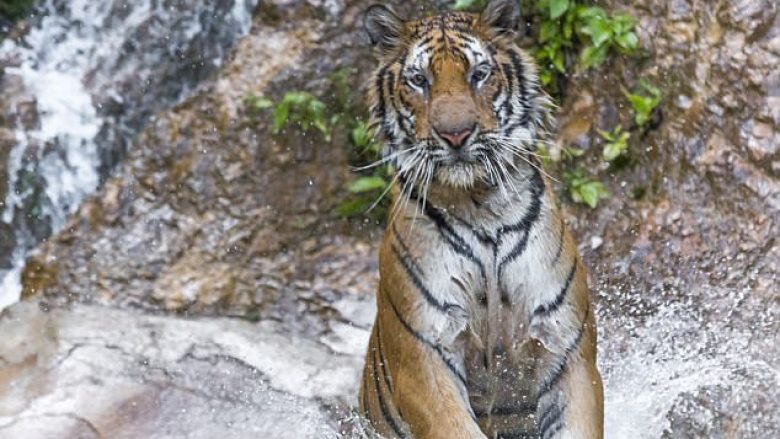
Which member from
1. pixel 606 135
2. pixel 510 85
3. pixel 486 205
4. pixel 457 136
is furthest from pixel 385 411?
pixel 606 135

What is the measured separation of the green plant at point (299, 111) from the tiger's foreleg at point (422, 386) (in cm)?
212

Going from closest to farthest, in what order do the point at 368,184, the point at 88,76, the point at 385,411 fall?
the point at 385,411
the point at 368,184
the point at 88,76

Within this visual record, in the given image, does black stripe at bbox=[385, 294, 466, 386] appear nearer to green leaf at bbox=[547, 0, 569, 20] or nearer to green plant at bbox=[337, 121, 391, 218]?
green plant at bbox=[337, 121, 391, 218]

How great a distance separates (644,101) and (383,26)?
2.01 m

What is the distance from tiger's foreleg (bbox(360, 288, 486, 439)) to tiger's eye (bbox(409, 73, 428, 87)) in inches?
25.5

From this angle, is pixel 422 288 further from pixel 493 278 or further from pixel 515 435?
pixel 515 435

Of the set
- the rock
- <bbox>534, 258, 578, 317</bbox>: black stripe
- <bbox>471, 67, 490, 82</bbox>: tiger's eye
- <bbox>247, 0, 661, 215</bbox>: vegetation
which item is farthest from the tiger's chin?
<bbox>247, 0, 661, 215</bbox>: vegetation

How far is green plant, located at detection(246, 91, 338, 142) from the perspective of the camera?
5551 mm

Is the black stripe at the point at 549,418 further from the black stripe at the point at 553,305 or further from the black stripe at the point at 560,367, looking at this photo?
the black stripe at the point at 553,305

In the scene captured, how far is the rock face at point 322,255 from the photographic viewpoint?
4.47m

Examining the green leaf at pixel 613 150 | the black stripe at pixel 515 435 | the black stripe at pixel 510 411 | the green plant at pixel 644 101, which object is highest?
the green plant at pixel 644 101

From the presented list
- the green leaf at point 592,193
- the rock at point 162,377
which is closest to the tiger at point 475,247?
the rock at point 162,377

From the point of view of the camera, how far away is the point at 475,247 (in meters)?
3.40

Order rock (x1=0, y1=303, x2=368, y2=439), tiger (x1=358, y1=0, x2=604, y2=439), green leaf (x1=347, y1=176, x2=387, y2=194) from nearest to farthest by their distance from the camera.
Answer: tiger (x1=358, y1=0, x2=604, y2=439) → rock (x1=0, y1=303, x2=368, y2=439) → green leaf (x1=347, y1=176, x2=387, y2=194)
